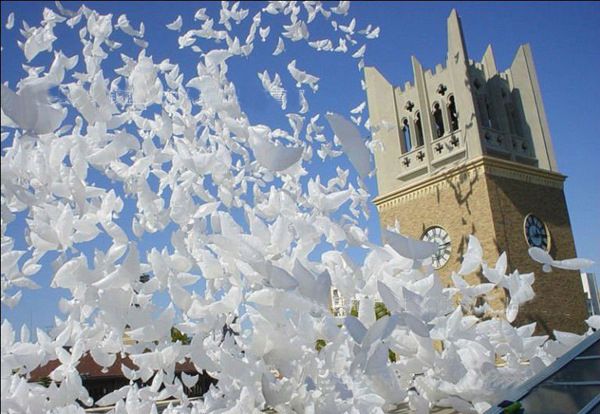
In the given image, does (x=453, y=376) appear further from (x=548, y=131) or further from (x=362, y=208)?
(x=548, y=131)

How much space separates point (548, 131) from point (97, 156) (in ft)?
60.8

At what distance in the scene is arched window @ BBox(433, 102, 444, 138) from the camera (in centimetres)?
1938

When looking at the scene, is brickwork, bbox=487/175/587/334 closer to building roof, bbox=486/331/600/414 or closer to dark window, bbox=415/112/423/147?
dark window, bbox=415/112/423/147

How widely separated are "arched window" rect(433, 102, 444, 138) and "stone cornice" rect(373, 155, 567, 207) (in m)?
2.15

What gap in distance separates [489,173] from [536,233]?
2490 mm

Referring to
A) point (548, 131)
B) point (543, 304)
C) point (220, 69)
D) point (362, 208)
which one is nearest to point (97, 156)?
point (220, 69)

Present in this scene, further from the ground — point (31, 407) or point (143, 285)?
point (143, 285)

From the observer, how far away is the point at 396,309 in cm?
382

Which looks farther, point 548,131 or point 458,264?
point 548,131

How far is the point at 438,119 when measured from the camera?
65.1ft

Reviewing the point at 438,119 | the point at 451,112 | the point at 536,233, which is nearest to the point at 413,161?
the point at 438,119

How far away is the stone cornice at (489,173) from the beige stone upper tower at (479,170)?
31mm

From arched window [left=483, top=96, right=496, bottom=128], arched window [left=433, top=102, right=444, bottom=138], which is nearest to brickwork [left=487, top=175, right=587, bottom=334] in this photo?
arched window [left=483, top=96, right=496, bottom=128]

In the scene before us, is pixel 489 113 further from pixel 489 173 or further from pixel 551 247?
pixel 551 247
